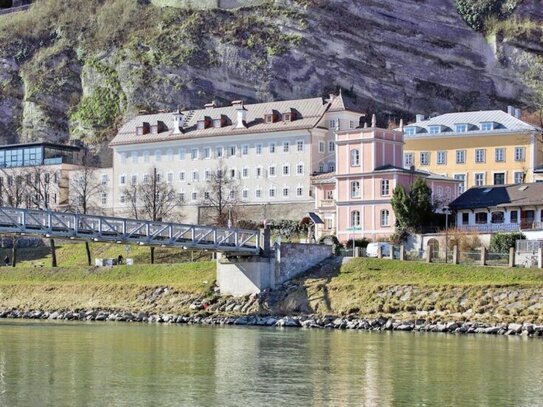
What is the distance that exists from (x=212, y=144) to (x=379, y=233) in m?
26.6

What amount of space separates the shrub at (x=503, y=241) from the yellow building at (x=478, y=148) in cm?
2051

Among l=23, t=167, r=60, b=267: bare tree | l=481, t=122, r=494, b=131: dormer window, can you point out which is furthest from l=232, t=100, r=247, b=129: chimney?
l=481, t=122, r=494, b=131: dormer window

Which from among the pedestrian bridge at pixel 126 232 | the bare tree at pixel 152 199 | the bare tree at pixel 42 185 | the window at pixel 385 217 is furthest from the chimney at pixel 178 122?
the pedestrian bridge at pixel 126 232

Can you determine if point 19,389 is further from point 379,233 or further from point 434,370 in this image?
point 379,233

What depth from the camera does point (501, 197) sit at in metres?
84.6

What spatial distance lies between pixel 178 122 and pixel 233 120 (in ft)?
16.8

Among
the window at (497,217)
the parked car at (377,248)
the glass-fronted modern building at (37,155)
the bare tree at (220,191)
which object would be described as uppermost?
the glass-fronted modern building at (37,155)

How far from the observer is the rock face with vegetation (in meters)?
124

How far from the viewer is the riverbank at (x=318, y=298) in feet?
206

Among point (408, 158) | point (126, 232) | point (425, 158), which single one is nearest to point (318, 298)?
point (126, 232)

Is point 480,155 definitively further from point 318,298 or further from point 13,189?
point 13,189

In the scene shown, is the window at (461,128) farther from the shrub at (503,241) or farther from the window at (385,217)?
the shrub at (503,241)

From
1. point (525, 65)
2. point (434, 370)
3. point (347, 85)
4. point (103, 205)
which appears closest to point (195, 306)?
point (434, 370)

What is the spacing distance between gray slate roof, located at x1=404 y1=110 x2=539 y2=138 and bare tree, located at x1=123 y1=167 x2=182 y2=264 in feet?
69.0
